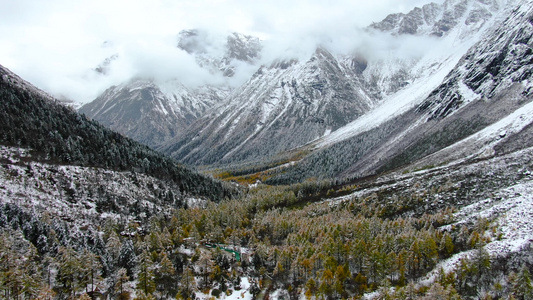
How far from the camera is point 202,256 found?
96250mm

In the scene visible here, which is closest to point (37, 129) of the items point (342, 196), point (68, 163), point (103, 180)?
point (68, 163)

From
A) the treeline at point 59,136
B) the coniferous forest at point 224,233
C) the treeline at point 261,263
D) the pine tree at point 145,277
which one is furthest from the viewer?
the treeline at point 59,136

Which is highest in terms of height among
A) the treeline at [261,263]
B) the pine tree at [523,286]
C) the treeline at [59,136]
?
the treeline at [59,136]

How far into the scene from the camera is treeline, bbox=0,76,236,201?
14750 cm

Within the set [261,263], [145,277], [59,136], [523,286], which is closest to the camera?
[523,286]

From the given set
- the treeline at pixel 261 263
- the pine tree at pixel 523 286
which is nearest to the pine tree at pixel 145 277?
Answer: the treeline at pixel 261 263

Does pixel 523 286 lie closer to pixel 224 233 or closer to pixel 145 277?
pixel 145 277

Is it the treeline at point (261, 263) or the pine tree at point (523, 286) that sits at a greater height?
the treeline at point (261, 263)

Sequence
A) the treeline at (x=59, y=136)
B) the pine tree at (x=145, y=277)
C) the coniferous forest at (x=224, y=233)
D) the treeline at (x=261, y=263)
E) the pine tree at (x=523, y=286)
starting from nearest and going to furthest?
the pine tree at (x=523, y=286), the treeline at (x=261, y=263), the coniferous forest at (x=224, y=233), the pine tree at (x=145, y=277), the treeline at (x=59, y=136)

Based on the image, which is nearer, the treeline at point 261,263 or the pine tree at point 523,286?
the pine tree at point 523,286

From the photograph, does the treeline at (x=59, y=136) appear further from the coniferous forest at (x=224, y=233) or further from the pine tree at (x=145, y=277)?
the pine tree at (x=145, y=277)

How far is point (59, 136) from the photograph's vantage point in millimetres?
159250

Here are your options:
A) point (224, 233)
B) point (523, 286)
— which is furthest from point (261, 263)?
point (523, 286)

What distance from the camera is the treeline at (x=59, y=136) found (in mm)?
147500
